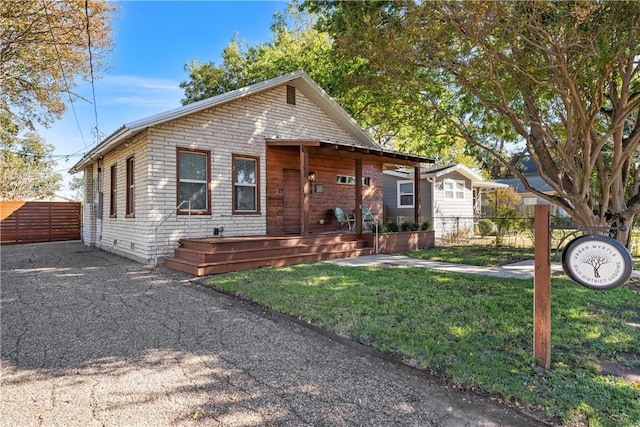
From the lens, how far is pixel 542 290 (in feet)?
10.6

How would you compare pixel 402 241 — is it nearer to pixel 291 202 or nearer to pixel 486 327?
pixel 291 202

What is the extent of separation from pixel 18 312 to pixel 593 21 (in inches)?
358

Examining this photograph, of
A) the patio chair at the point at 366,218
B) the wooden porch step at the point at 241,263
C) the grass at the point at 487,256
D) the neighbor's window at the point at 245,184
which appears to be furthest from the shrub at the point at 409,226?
the neighbor's window at the point at 245,184

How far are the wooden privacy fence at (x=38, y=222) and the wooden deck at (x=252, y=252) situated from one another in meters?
12.0

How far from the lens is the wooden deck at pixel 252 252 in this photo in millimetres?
7375

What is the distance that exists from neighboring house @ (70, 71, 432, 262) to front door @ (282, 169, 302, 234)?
3 cm

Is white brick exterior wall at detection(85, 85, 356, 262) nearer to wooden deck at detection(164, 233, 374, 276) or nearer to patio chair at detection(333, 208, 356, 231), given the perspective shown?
wooden deck at detection(164, 233, 374, 276)

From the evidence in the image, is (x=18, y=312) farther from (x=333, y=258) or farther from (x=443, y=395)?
(x=333, y=258)

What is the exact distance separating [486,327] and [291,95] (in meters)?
8.98

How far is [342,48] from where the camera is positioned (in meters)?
7.43

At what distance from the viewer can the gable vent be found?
36.2 feet

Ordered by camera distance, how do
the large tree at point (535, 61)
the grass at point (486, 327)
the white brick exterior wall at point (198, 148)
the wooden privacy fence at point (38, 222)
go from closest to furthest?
the grass at point (486, 327) → the large tree at point (535, 61) → the white brick exterior wall at point (198, 148) → the wooden privacy fence at point (38, 222)

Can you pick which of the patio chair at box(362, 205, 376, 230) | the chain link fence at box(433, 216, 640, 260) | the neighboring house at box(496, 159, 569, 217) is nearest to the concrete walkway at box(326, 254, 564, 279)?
the chain link fence at box(433, 216, 640, 260)

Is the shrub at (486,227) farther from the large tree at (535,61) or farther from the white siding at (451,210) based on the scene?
the large tree at (535,61)
